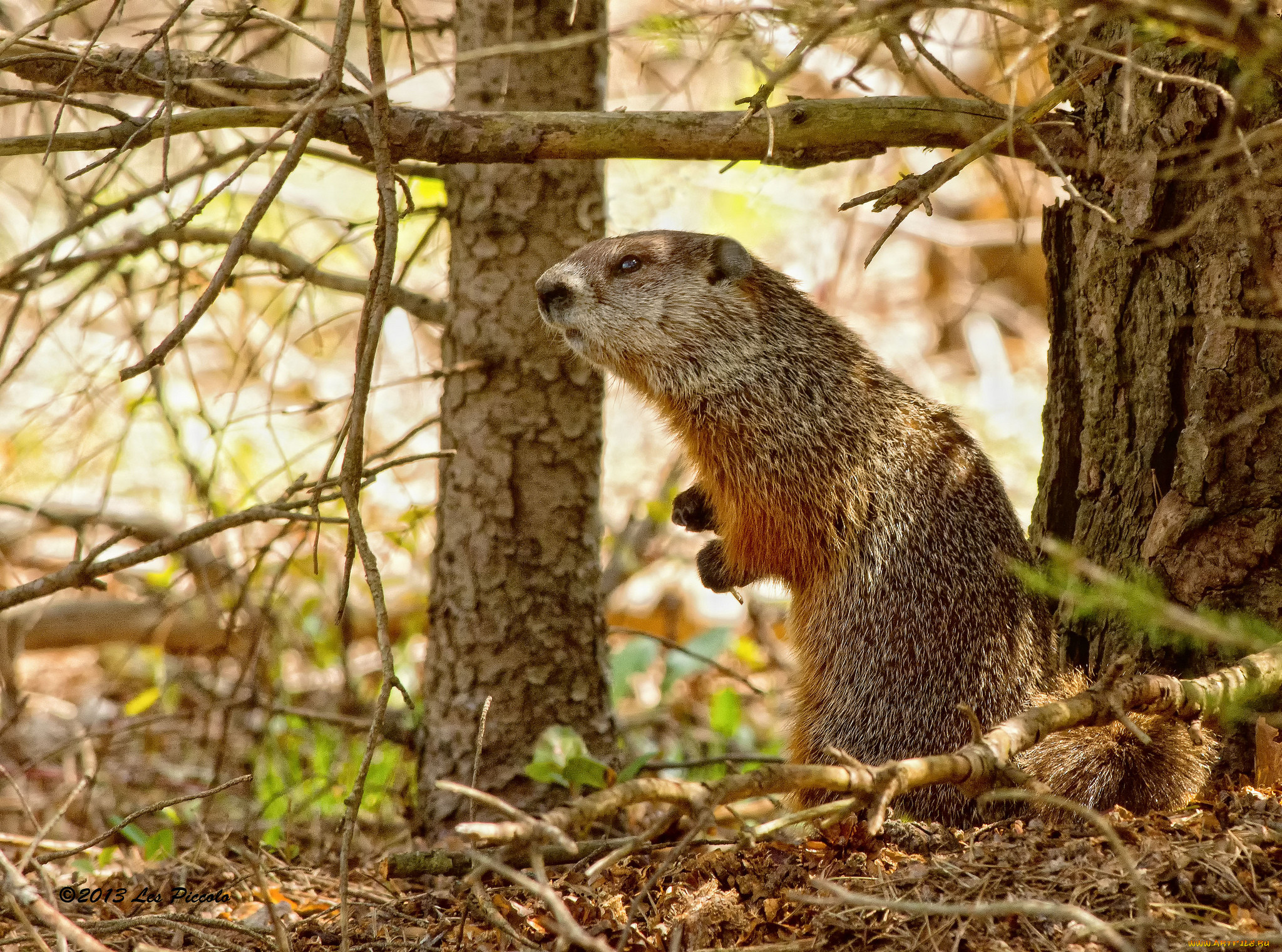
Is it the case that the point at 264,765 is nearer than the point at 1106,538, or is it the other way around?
the point at 1106,538

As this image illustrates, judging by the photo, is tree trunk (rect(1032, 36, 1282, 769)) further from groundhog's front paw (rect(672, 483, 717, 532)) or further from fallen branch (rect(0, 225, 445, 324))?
fallen branch (rect(0, 225, 445, 324))

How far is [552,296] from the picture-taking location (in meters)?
4.03

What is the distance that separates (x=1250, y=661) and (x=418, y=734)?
304cm

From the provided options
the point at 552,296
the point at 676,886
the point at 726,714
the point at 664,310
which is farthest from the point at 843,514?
the point at 726,714

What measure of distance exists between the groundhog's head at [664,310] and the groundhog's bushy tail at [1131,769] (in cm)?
179

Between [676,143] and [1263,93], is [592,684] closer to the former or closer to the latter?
[676,143]

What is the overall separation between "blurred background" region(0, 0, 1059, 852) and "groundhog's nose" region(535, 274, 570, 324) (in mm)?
556

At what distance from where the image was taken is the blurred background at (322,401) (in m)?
4.38

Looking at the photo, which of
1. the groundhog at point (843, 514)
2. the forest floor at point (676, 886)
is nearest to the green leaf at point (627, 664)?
the forest floor at point (676, 886)

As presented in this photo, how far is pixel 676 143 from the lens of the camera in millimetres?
3299

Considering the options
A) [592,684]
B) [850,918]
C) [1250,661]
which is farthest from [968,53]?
[850,918]

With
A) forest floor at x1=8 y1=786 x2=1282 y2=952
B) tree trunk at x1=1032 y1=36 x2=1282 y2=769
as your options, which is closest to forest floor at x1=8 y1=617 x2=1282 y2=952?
forest floor at x1=8 y1=786 x2=1282 y2=952

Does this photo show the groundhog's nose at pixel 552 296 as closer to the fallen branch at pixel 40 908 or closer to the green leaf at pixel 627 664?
the green leaf at pixel 627 664

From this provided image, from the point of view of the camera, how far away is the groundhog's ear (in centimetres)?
431
